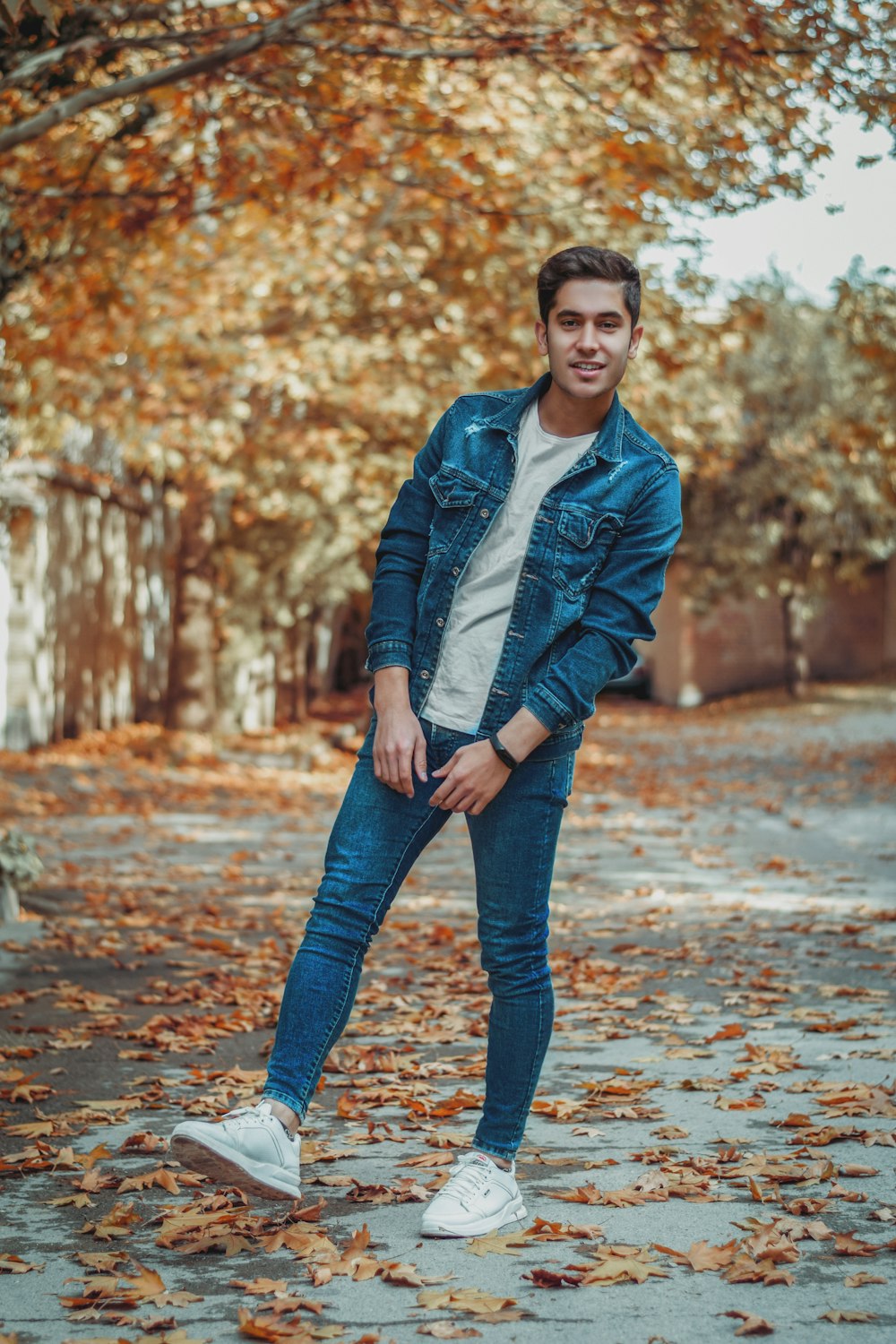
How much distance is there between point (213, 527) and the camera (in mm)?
18766

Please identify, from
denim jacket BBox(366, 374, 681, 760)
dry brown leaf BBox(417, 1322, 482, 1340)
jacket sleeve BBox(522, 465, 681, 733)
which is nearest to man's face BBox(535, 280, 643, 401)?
denim jacket BBox(366, 374, 681, 760)

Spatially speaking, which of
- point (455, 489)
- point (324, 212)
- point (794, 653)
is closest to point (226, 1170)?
point (455, 489)

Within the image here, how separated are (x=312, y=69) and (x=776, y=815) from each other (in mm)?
7661

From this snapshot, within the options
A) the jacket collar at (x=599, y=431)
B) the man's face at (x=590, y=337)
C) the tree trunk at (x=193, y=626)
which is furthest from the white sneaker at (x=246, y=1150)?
the tree trunk at (x=193, y=626)

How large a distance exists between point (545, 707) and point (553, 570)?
13.0 inches

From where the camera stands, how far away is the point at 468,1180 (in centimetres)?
352

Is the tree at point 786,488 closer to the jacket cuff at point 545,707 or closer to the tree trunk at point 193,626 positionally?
the tree trunk at point 193,626

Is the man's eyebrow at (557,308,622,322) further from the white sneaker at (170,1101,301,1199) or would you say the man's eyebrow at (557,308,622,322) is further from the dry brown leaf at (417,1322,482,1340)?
the dry brown leaf at (417,1322,482,1340)

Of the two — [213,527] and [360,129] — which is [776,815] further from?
[213,527]

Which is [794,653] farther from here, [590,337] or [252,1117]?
[252,1117]

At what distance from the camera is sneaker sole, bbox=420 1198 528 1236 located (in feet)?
11.2

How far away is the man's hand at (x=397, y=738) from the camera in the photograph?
3.40m

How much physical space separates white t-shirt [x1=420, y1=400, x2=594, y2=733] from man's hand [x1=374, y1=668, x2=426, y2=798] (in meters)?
0.09

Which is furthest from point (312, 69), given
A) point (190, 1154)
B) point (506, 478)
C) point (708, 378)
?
point (708, 378)
